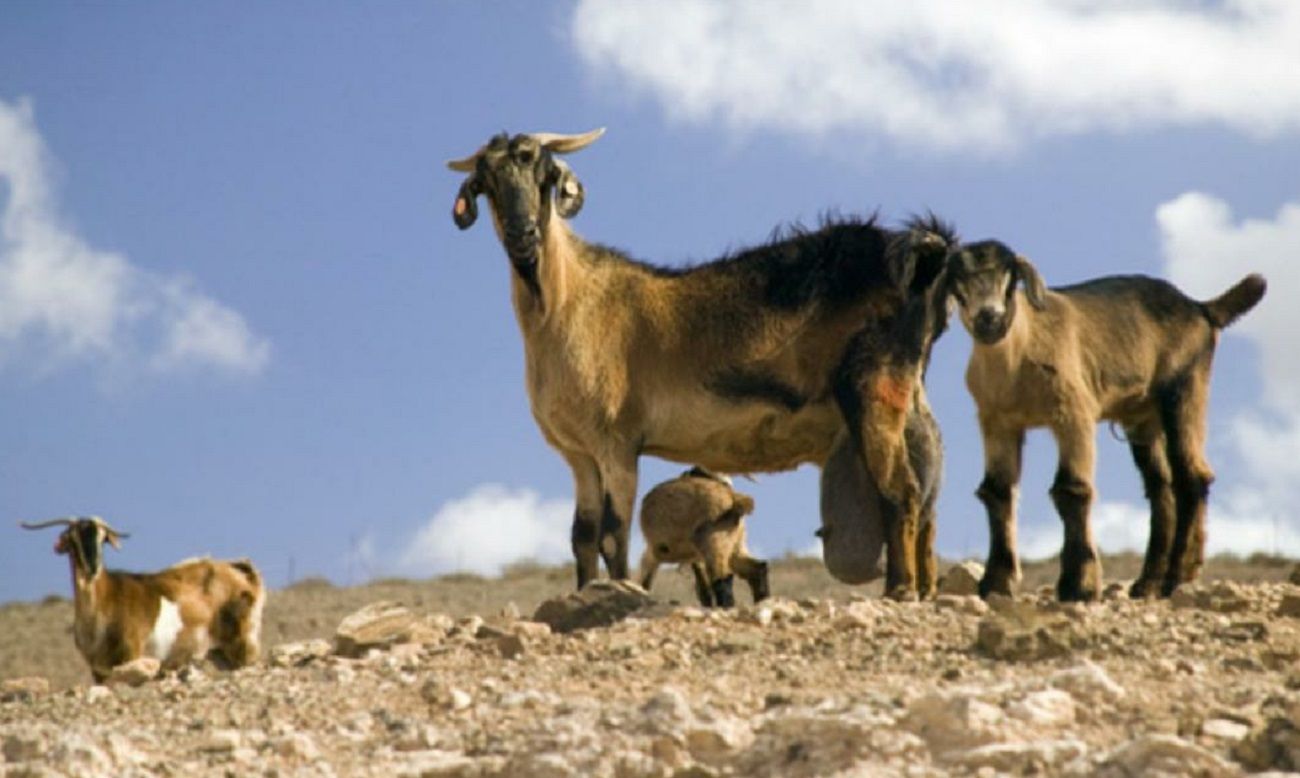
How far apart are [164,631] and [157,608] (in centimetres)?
23

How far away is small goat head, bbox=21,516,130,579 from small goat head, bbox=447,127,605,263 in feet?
25.7

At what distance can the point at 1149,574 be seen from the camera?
14711 millimetres

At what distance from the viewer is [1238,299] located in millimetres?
15617

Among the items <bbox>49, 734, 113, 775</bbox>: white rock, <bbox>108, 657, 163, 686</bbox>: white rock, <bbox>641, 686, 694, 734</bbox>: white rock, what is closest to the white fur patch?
<bbox>108, 657, 163, 686</bbox>: white rock

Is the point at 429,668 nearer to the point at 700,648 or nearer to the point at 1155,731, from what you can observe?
the point at 700,648

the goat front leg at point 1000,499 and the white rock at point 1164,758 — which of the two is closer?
the white rock at point 1164,758

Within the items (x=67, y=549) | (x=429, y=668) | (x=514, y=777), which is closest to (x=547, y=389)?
(x=429, y=668)

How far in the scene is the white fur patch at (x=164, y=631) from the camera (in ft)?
68.6

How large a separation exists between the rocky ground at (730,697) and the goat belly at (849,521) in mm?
2051

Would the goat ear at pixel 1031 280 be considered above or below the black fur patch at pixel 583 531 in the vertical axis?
above

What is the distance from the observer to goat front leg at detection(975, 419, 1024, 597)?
548 inches

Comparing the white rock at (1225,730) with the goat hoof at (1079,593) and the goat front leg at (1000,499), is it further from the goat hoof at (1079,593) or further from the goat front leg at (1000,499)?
the goat front leg at (1000,499)

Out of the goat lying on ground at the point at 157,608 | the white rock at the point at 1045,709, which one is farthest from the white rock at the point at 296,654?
the goat lying on ground at the point at 157,608

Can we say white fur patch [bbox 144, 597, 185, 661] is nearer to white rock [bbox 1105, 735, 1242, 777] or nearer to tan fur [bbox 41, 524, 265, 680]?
tan fur [bbox 41, 524, 265, 680]
